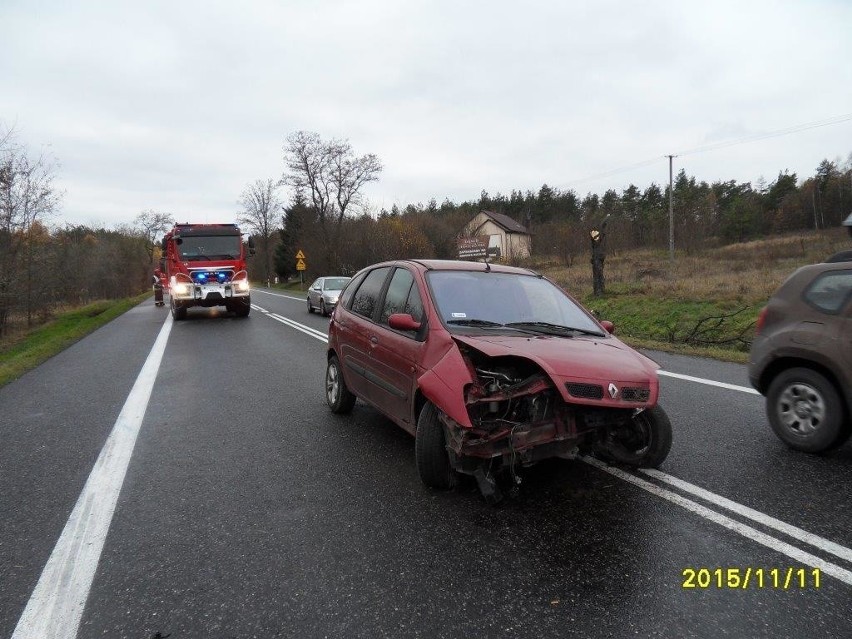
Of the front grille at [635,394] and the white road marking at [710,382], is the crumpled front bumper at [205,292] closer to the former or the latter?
the white road marking at [710,382]

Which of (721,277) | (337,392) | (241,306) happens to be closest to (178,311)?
(241,306)

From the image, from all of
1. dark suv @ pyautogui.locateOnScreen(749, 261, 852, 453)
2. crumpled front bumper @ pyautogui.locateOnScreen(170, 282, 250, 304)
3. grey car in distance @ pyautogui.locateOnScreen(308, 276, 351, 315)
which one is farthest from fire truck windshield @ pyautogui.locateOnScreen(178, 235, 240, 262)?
dark suv @ pyautogui.locateOnScreen(749, 261, 852, 453)

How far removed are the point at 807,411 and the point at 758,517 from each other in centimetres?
169

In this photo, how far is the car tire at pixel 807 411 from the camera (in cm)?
428

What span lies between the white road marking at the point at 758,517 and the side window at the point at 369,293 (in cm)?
281

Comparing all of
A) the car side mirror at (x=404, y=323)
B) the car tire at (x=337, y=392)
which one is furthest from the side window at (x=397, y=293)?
the car tire at (x=337, y=392)

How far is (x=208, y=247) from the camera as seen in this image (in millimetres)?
17641

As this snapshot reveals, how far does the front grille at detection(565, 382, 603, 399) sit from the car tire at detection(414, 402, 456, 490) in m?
0.91

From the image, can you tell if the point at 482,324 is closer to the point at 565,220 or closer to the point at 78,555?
the point at 78,555

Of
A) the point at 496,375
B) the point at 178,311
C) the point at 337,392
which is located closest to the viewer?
the point at 496,375

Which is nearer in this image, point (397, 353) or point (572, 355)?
point (572, 355)

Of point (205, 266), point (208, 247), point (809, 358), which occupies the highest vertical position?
point (208, 247)

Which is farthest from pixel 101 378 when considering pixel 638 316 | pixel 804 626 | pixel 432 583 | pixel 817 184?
pixel 817 184

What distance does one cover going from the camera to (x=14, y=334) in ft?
73.3
